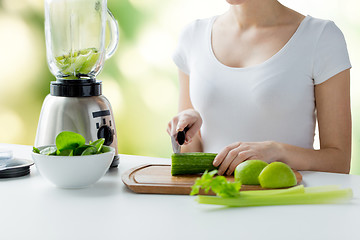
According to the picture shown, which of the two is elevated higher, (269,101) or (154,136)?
(269,101)

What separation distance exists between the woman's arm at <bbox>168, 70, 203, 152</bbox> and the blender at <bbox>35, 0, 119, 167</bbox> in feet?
0.71

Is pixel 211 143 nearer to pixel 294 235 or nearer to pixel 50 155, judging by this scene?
pixel 50 155

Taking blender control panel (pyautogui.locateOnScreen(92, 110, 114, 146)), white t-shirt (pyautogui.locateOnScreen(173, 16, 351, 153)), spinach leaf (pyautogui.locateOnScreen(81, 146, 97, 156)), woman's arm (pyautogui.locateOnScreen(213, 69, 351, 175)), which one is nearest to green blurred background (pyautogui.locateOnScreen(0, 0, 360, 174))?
white t-shirt (pyautogui.locateOnScreen(173, 16, 351, 153))

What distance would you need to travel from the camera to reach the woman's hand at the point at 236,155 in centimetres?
128

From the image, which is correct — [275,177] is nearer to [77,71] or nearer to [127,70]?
[77,71]

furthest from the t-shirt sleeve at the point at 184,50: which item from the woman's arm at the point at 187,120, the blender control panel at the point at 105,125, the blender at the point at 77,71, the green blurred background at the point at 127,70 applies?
the green blurred background at the point at 127,70

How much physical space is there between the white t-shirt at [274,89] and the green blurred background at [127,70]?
58.7 inches

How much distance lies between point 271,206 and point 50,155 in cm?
51

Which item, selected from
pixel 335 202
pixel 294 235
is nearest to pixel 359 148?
pixel 335 202

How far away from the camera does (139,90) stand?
351 centimetres

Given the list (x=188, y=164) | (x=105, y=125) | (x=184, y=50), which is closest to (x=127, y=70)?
(x=184, y=50)

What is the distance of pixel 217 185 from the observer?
984 millimetres

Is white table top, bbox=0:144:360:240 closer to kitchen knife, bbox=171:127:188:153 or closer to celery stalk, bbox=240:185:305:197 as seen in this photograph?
celery stalk, bbox=240:185:305:197

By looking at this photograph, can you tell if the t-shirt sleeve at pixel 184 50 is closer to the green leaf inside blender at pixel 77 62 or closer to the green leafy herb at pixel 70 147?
the green leaf inside blender at pixel 77 62
